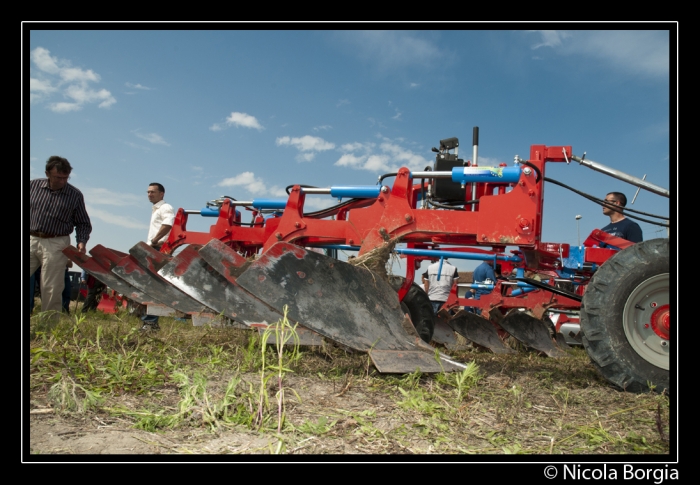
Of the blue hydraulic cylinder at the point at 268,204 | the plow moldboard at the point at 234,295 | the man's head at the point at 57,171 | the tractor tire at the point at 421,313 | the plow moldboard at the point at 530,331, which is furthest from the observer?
the plow moldboard at the point at 530,331

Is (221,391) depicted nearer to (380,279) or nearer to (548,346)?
(380,279)

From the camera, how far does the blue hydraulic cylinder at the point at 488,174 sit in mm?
3674

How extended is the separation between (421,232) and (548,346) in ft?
14.4

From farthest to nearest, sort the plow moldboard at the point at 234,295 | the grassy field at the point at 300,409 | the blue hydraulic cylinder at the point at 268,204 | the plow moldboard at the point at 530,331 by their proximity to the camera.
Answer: the plow moldboard at the point at 530,331, the blue hydraulic cylinder at the point at 268,204, the plow moldboard at the point at 234,295, the grassy field at the point at 300,409

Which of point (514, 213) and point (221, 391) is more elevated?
point (514, 213)

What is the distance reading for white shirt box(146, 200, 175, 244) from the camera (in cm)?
655

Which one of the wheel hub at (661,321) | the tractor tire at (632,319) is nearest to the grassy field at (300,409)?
the tractor tire at (632,319)

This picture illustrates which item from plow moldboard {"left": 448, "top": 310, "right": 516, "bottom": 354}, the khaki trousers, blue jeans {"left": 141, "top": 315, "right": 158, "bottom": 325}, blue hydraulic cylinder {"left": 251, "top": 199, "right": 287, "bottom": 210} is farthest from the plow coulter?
plow moldboard {"left": 448, "top": 310, "right": 516, "bottom": 354}

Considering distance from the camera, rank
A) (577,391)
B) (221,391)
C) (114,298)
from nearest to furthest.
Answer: (221,391)
(577,391)
(114,298)

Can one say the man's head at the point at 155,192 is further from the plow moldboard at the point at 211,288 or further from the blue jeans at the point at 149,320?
the plow moldboard at the point at 211,288

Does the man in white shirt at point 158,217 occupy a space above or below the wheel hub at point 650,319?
above

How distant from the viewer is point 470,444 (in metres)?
2.13

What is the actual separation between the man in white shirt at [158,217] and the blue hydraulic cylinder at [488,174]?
4.27 metres
